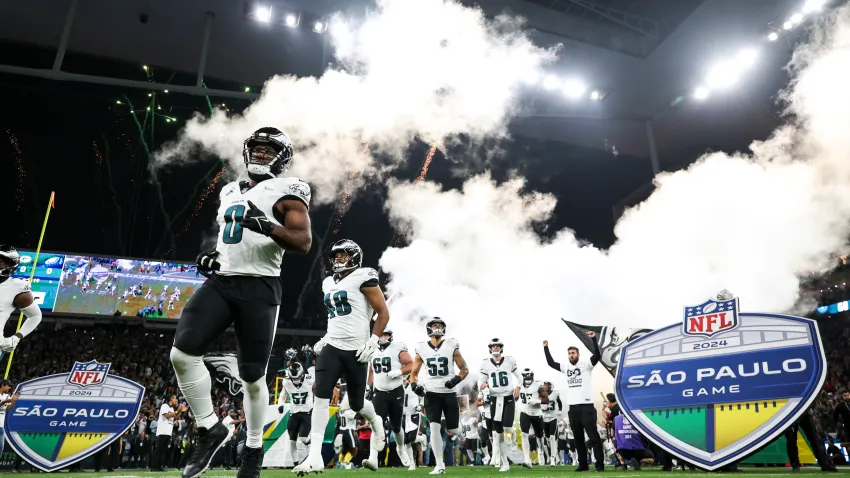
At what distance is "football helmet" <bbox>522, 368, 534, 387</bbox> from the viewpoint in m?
12.3

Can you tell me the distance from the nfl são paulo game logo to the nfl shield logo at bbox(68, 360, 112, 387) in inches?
339

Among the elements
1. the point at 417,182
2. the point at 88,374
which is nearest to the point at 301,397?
the point at 88,374

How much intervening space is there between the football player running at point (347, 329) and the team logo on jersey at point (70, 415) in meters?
5.25

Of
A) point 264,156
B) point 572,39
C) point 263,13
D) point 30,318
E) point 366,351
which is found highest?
point 572,39

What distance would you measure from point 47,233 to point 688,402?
25.5m

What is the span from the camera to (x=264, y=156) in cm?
345

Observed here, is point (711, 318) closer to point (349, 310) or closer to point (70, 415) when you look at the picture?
point (349, 310)

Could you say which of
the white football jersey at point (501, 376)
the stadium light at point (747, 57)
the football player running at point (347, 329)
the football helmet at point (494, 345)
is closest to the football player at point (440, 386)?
the football player running at point (347, 329)

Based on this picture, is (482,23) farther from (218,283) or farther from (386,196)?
(218,283)

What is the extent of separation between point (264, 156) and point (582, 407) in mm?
7113

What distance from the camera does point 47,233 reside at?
2234 cm

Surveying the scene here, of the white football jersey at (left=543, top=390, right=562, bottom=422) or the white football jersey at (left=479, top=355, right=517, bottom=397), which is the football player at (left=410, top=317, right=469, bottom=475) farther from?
the white football jersey at (left=543, top=390, right=562, bottom=422)

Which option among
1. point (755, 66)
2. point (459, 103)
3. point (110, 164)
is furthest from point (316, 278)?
point (755, 66)

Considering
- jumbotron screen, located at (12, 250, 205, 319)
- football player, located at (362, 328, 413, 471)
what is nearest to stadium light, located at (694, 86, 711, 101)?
football player, located at (362, 328, 413, 471)
